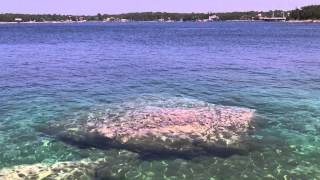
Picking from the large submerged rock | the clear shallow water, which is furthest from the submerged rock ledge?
the clear shallow water

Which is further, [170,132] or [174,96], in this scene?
[174,96]

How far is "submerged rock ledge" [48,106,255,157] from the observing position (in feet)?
67.5

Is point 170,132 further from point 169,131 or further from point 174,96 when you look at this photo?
point 174,96

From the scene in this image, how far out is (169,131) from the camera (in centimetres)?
2227

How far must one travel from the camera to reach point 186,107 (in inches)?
1101

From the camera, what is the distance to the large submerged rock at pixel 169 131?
2061cm

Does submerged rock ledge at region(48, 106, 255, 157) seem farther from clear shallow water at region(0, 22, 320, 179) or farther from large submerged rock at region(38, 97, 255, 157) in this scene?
clear shallow water at region(0, 22, 320, 179)

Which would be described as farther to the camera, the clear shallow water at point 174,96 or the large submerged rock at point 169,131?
the large submerged rock at point 169,131

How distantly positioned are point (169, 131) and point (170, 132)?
0.14m

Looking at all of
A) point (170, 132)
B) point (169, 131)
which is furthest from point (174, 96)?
point (170, 132)

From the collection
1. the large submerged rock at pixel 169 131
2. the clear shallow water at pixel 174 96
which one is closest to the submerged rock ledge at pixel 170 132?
the large submerged rock at pixel 169 131

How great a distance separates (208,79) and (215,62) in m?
16.2

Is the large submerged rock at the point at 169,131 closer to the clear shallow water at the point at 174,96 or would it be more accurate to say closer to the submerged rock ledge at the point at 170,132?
the submerged rock ledge at the point at 170,132

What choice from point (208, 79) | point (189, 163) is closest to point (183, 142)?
point (189, 163)
